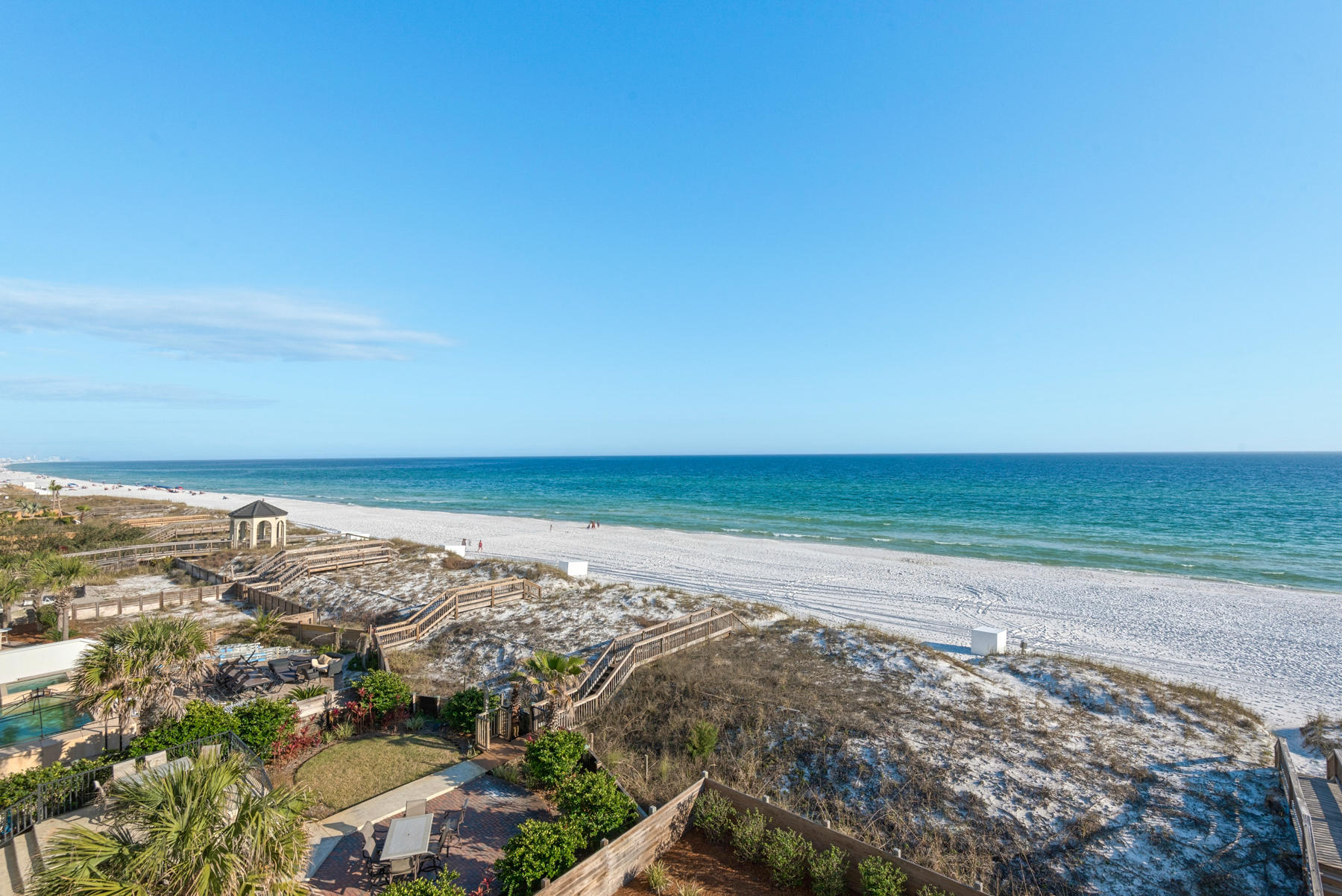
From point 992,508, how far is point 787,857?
64.7m

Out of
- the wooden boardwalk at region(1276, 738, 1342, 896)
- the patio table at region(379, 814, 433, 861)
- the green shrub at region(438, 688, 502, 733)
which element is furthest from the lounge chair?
the wooden boardwalk at region(1276, 738, 1342, 896)

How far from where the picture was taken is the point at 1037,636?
22.9 metres

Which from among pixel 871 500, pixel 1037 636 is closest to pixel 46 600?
pixel 1037 636

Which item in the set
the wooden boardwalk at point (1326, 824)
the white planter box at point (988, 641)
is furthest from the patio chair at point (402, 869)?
the white planter box at point (988, 641)

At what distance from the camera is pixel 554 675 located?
13805 mm

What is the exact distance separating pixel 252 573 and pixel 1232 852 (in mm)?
34376

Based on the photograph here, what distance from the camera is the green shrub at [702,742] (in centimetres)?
1316

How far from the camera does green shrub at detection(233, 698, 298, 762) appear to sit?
38.3 feet

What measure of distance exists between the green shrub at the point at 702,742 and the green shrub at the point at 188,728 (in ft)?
29.3

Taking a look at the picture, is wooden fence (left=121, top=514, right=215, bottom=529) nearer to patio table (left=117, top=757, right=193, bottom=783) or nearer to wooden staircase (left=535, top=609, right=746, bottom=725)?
wooden staircase (left=535, top=609, right=746, bottom=725)

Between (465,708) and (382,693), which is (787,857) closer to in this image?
(465,708)

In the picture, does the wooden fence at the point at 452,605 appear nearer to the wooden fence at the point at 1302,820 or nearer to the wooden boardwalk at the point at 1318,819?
the wooden fence at the point at 1302,820

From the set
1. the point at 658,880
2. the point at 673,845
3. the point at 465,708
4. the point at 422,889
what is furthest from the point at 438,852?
the point at 465,708

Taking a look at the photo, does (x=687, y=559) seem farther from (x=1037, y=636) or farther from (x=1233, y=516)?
(x=1233, y=516)
